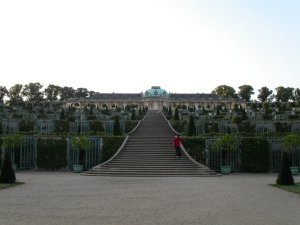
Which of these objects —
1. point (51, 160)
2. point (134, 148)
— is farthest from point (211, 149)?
point (51, 160)

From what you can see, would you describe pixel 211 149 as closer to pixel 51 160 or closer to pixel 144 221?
pixel 51 160

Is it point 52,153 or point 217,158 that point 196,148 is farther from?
point 52,153

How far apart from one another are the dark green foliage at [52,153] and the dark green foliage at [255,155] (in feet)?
39.1

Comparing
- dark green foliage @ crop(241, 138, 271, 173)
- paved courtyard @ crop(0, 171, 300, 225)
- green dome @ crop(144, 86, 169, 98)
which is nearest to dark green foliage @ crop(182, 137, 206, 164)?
dark green foliage @ crop(241, 138, 271, 173)

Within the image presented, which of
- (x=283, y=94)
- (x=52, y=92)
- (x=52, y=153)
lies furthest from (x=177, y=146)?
(x=52, y=92)

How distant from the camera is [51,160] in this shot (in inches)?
1356

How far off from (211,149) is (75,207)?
18.1 m

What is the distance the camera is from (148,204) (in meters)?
16.9

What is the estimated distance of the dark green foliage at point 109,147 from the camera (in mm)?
34594

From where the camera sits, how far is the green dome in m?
160

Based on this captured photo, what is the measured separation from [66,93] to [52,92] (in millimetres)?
8853

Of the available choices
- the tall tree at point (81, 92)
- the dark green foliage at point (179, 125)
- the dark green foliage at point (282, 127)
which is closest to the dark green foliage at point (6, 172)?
the dark green foliage at point (179, 125)

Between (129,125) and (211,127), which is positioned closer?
(211,127)

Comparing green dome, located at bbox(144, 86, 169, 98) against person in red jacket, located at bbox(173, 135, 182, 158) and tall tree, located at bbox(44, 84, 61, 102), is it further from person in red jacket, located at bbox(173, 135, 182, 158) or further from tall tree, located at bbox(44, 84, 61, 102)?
person in red jacket, located at bbox(173, 135, 182, 158)
